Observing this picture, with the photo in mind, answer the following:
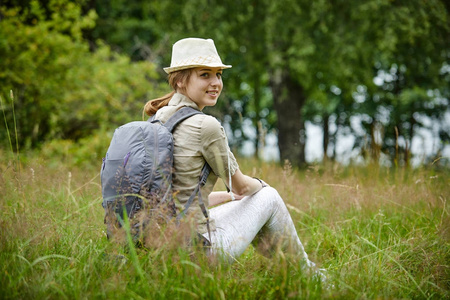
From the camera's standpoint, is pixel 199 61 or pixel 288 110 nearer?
pixel 199 61

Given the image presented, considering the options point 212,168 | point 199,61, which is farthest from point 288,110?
point 212,168

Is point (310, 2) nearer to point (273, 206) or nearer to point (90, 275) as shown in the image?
point (273, 206)

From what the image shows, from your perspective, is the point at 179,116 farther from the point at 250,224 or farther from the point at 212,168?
the point at 250,224

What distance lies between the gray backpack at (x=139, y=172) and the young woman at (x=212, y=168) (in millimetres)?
80

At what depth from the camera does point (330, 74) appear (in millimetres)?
8602

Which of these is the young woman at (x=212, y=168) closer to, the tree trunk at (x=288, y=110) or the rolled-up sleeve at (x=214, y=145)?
the rolled-up sleeve at (x=214, y=145)

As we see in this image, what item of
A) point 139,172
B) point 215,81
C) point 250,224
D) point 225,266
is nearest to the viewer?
point 139,172

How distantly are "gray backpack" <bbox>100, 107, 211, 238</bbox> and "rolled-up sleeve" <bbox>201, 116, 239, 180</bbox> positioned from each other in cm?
16

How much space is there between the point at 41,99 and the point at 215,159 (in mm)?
6028

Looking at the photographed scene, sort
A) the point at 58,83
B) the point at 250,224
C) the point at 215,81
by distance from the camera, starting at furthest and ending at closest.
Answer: the point at 58,83 → the point at 215,81 → the point at 250,224

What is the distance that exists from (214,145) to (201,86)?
44 centimetres

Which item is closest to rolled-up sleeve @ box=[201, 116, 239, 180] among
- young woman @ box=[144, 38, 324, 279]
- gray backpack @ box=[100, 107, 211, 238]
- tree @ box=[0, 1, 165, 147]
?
young woman @ box=[144, 38, 324, 279]

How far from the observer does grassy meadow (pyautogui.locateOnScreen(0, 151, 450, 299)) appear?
1.72 metres

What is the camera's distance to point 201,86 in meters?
2.22
